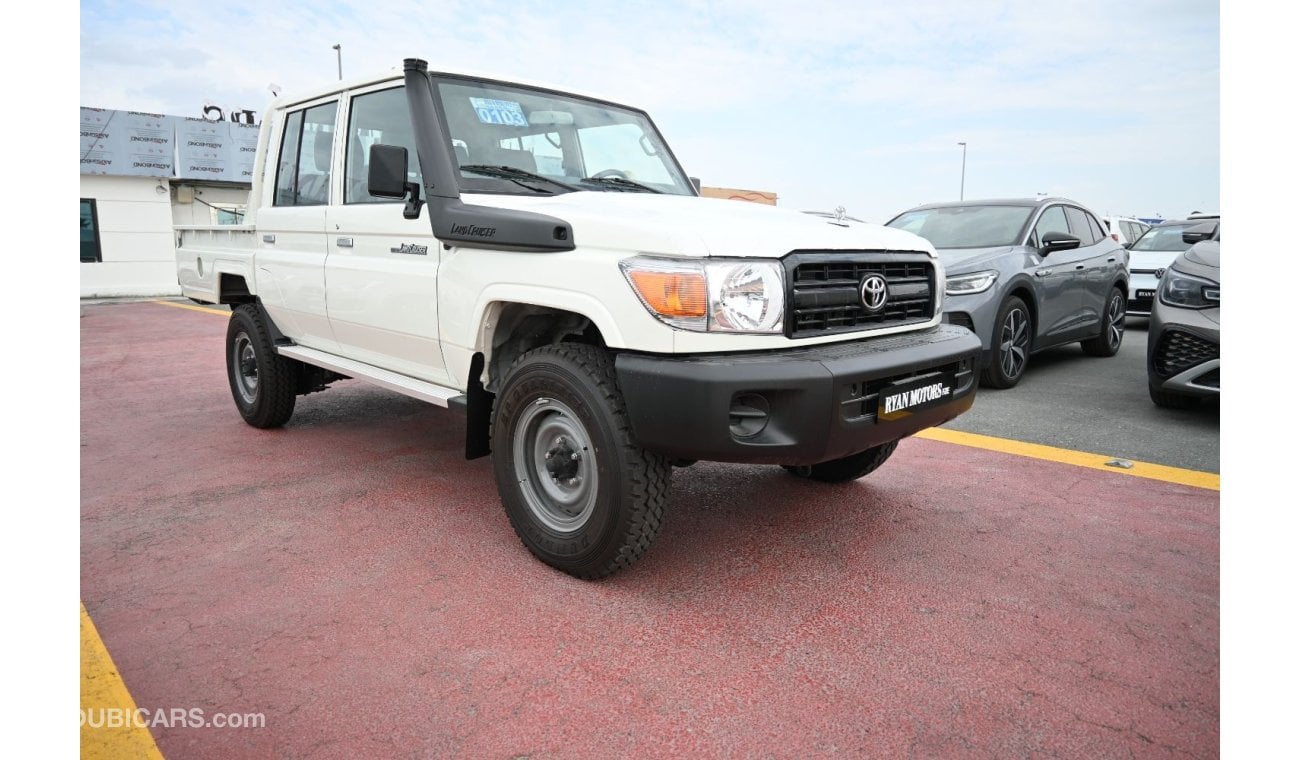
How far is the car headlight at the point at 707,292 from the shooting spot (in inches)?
109

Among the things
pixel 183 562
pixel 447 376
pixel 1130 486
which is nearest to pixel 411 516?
pixel 447 376

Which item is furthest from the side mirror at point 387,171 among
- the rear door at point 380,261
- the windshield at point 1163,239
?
the windshield at point 1163,239

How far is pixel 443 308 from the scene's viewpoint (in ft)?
11.9

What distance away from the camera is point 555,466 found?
327 cm

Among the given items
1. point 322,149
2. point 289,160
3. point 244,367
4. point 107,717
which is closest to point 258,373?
point 244,367

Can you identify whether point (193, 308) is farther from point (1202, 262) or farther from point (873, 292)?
point (1202, 262)

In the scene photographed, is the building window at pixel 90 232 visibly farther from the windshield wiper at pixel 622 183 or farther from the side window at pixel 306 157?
the windshield wiper at pixel 622 183

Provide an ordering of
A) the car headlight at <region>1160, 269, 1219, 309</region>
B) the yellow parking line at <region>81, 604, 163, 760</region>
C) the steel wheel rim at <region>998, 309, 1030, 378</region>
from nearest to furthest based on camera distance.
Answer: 1. the yellow parking line at <region>81, 604, 163, 760</region>
2. the car headlight at <region>1160, 269, 1219, 309</region>
3. the steel wheel rim at <region>998, 309, 1030, 378</region>

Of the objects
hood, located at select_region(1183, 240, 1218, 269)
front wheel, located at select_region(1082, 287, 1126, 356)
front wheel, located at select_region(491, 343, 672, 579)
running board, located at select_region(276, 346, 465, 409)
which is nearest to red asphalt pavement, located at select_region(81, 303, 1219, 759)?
front wheel, located at select_region(491, 343, 672, 579)

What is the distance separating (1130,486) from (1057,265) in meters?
3.60

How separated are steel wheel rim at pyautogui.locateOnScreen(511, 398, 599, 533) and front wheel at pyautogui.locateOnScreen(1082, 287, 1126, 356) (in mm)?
7195

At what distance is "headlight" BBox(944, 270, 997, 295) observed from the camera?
6664 mm

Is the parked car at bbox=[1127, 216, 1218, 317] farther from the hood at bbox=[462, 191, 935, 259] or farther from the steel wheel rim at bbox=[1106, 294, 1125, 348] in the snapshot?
the hood at bbox=[462, 191, 935, 259]
